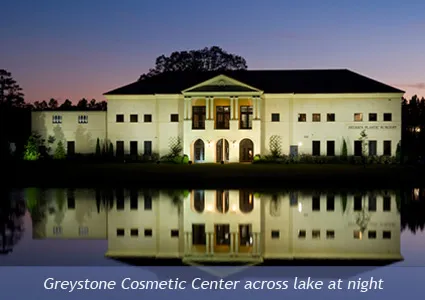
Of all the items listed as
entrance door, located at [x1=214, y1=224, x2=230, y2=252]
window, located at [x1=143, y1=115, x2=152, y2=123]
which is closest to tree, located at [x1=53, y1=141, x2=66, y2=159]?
window, located at [x1=143, y1=115, x2=152, y2=123]

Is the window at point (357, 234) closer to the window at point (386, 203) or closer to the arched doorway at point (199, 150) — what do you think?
the window at point (386, 203)

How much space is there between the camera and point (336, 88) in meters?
51.2

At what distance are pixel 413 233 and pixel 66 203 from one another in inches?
525

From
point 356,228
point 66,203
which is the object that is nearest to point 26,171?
point 66,203

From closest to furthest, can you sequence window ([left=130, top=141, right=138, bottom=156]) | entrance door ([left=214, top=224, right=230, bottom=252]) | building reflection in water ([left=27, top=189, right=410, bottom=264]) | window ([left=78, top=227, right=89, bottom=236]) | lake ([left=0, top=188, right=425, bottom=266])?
lake ([left=0, top=188, right=425, bottom=266])
building reflection in water ([left=27, top=189, right=410, bottom=264])
entrance door ([left=214, top=224, right=230, bottom=252])
window ([left=78, top=227, right=89, bottom=236])
window ([left=130, top=141, right=138, bottom=156])

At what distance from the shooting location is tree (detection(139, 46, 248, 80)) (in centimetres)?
7200

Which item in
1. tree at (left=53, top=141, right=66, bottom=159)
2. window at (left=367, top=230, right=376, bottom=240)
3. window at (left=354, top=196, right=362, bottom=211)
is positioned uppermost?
tree at (left=53, top=141, right=66, bottom=159)

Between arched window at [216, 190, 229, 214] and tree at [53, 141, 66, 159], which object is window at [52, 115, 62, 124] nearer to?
tree at [53, 141, 66, 159]

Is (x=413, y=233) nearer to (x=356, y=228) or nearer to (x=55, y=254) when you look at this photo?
(x=356, y=228)

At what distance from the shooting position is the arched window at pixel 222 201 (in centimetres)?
2103

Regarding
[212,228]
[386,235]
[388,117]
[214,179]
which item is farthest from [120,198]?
[388,117]

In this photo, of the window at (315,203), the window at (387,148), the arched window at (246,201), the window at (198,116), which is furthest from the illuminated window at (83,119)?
the window at (315,203)

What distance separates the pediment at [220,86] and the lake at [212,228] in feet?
78.8

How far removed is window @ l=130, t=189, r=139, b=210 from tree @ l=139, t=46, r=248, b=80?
4629 cm
